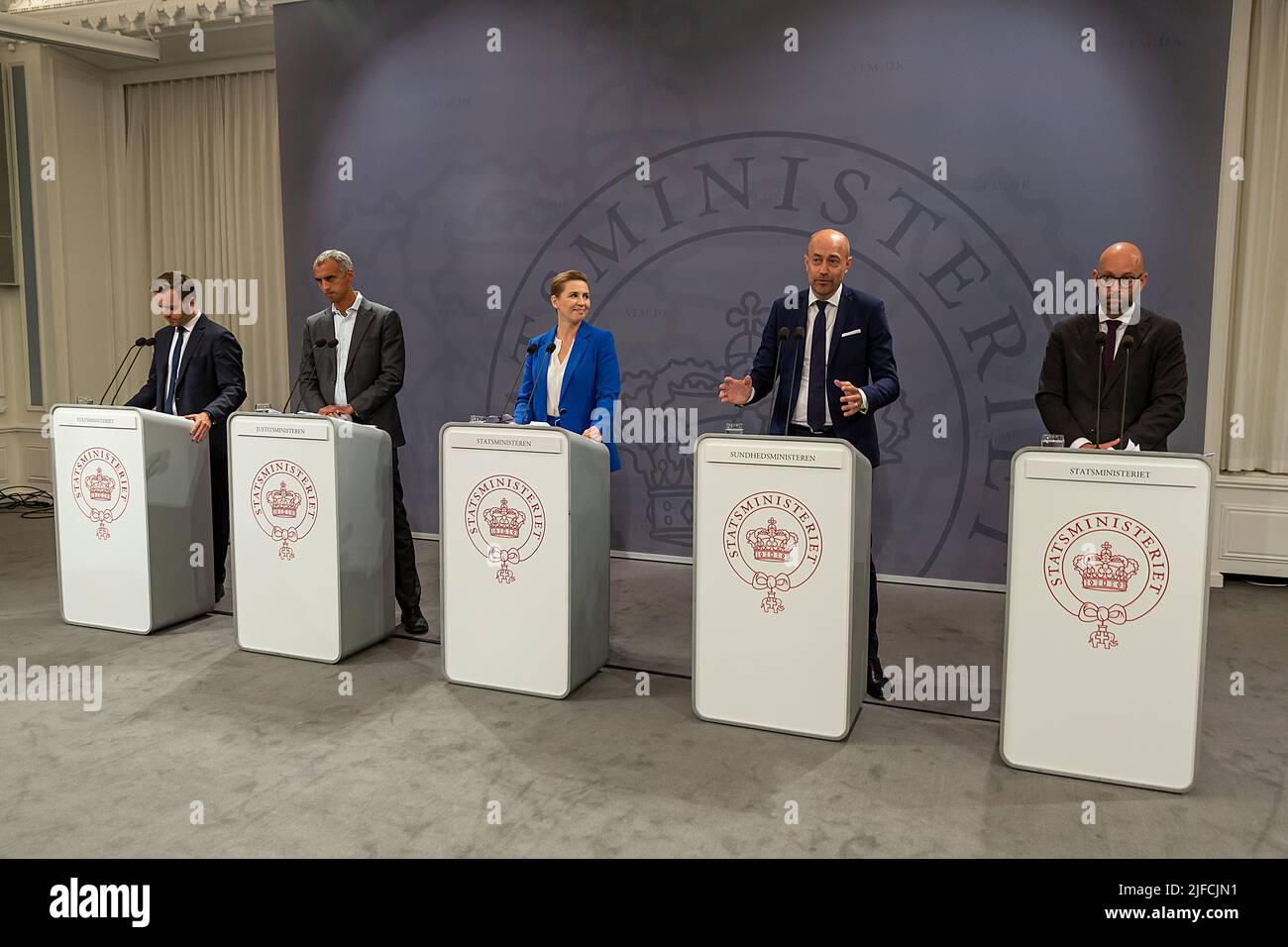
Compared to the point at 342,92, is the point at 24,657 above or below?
below

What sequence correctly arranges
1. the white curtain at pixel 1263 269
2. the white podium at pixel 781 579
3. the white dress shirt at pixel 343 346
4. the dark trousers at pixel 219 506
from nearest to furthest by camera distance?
the white podium at pixel 781 579, the white dress shirt at pixel 343 346, the dark trousers at pixel 219 506, the white curtain at pixel 1263 269

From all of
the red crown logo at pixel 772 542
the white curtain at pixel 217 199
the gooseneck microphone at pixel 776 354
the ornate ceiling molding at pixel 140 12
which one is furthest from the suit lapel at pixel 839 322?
the white curtain at pixel 217 199

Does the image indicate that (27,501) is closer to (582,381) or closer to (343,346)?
(343,346)

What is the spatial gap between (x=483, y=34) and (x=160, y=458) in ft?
10.6

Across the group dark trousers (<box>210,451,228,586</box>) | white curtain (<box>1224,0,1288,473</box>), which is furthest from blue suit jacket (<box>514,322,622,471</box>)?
white curtain (<box>1224,0,1288,473</box>)

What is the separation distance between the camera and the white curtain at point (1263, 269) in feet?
15.8

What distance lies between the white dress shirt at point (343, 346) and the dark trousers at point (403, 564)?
321 mm

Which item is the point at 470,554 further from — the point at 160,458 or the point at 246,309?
the point at 246,309

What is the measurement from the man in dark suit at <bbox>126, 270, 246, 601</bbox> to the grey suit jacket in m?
0.48

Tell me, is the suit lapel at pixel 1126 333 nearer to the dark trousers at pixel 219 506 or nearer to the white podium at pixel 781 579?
the white podium at pixel 781 579

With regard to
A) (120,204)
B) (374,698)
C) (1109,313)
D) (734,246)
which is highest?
(120,204)

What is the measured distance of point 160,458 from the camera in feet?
13.1

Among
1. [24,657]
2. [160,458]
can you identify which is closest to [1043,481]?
[160,458]

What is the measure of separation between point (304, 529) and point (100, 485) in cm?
104
